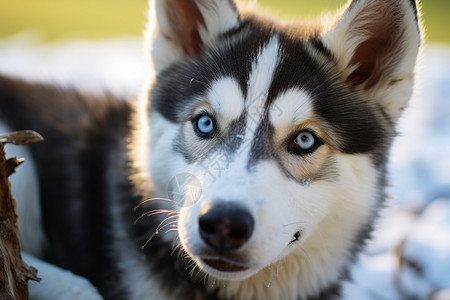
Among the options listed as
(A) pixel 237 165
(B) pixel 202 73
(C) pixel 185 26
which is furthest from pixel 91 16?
(A) pixel 237 165

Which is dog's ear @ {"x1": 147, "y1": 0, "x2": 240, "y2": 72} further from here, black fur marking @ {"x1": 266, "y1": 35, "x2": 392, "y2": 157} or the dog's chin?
the dog's chin

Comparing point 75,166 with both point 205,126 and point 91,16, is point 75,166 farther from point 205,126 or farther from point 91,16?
point 91,16

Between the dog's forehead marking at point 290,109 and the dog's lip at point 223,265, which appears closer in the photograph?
the dog's lip at point 223,265

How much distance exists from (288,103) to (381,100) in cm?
60

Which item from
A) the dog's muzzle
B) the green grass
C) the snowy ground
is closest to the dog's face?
the dog's muzzle

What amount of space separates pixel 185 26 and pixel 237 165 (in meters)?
1.05

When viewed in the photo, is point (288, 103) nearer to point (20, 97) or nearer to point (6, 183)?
point (6, 183)

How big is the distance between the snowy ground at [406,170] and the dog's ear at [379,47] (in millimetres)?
176

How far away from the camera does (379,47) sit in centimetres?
239

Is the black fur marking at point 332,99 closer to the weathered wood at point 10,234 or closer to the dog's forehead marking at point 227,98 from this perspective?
the dog's forehead marking at point 227,98

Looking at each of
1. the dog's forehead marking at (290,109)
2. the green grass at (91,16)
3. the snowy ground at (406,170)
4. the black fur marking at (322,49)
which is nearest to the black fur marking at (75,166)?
the snowy ground at (406,170)

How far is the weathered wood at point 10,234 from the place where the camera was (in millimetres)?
1773

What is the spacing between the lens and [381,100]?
2410 millimetres

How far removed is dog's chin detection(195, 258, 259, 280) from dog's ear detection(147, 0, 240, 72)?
3.90 ft
